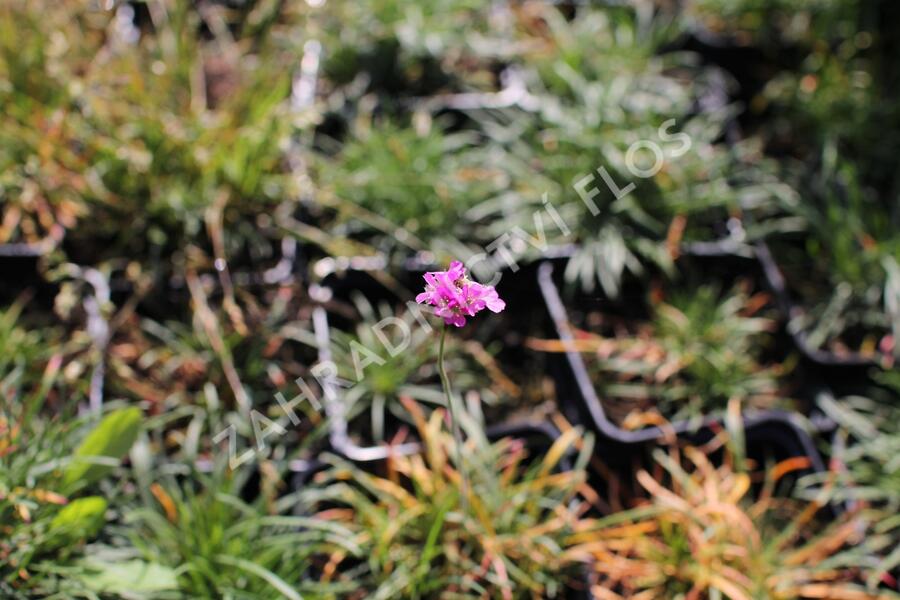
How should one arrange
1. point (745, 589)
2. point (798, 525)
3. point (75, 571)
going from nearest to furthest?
1. point (75, 571)
2. point (745, 589)
3. point (798, 525)

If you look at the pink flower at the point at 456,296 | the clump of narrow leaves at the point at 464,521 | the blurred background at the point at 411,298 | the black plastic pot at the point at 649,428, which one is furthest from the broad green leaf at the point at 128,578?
the black plastic pot at the point at 649,428

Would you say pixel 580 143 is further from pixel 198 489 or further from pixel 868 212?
pixel 198 489

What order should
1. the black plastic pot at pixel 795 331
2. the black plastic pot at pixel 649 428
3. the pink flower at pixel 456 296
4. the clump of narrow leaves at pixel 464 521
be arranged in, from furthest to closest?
the black plastic pot at pixel 795 331 < the black plastic pot at pixel 649 428 < the clump of narrow leaves at pixel 464 521 < the pink flower at pixel 456 296

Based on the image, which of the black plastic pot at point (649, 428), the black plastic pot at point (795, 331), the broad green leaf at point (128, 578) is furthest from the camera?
the black plastic pot at point (795, 331)

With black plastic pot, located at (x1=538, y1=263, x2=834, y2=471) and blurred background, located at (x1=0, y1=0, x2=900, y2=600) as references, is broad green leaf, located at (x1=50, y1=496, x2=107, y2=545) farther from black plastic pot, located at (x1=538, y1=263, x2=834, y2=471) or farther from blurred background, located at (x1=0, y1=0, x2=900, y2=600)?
black plastic pot, located at (x1=538, y1=263, x2=834, y2=471)

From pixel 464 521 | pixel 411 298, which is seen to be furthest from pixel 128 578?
pixel 411 298

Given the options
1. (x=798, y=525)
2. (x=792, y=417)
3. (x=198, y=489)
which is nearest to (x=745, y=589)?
(x=798, y=525)

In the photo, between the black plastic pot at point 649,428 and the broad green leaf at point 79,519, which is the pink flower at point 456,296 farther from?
the black plastic pot at point 649,428
